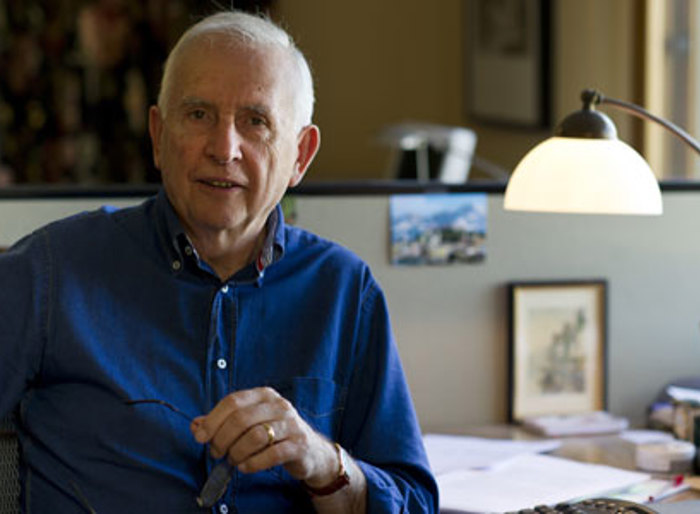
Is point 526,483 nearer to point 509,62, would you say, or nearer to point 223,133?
point 223,133

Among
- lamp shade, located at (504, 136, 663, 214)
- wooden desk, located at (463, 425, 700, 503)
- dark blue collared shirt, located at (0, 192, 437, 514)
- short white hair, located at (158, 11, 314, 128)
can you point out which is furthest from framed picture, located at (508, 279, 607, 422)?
short white hair, located at (158, 11, 314, 128)

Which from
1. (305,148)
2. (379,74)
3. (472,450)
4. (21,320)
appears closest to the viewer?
(21,320)

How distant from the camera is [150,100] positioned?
22.2 ft

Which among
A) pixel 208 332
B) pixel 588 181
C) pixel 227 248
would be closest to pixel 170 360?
pixel 208 332

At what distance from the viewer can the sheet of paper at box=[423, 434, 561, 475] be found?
2066 millimetres

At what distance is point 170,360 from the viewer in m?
1.62

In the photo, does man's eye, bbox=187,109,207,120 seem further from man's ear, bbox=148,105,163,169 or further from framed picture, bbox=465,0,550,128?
framed picture, bbox=465,0,550,128

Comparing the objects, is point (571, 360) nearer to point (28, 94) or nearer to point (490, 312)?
point (490, 312)

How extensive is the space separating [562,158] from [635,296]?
A: 0.49 metres

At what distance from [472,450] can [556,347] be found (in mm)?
312

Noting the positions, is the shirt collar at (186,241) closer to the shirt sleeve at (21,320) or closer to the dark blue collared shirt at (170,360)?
the dark blue collared shirt at (170,360)

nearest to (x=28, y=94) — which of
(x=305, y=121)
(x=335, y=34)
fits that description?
(x=335, y=34)

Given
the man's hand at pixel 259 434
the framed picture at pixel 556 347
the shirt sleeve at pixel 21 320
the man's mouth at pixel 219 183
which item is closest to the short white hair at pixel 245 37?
the man's mouth at pixel 219 183

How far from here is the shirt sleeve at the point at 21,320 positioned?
5.06ft
